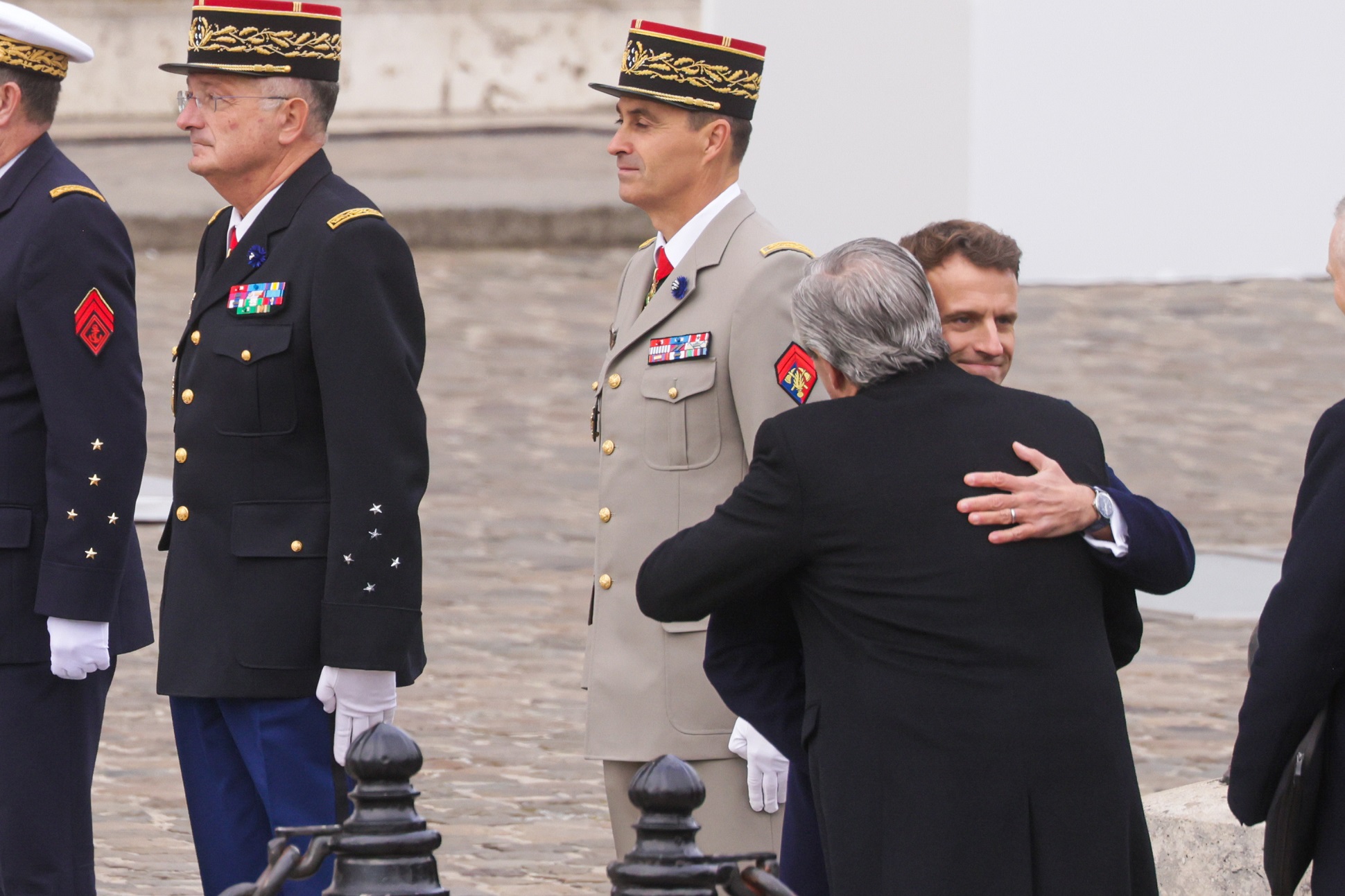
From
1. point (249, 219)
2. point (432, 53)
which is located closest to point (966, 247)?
point (249, 219)

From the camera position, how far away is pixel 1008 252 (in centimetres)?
335

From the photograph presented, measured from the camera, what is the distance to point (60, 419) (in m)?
3.69

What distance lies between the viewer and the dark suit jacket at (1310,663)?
2867 millimetres

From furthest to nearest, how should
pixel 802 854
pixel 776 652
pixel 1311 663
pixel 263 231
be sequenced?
pixel 263 231, pixel 802 854, pixel 776 652, pixel 1311 663

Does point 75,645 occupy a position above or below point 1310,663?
below

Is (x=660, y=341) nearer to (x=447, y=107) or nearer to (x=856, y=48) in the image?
(x=856, y=48)

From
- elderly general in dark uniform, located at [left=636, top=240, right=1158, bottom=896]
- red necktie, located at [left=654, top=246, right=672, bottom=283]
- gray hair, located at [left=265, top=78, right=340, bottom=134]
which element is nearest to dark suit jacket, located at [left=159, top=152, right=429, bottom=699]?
gray hair, located at [left=265, top=78, right=340, bottom=134]

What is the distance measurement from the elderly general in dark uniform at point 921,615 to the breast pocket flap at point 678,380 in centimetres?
74

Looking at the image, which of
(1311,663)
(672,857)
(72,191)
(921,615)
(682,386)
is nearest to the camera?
(672,857)

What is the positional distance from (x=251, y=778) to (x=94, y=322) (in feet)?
2.73

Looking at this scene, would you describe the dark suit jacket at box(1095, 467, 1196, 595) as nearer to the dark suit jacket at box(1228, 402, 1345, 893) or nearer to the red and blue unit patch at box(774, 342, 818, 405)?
the dark suit jacket at box(1228, 402, 1345, 893)

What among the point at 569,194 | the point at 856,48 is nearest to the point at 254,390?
the point at 856,48

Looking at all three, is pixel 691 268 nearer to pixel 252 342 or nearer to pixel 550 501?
pixel 252 342

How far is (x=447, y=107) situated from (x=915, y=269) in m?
19.2
